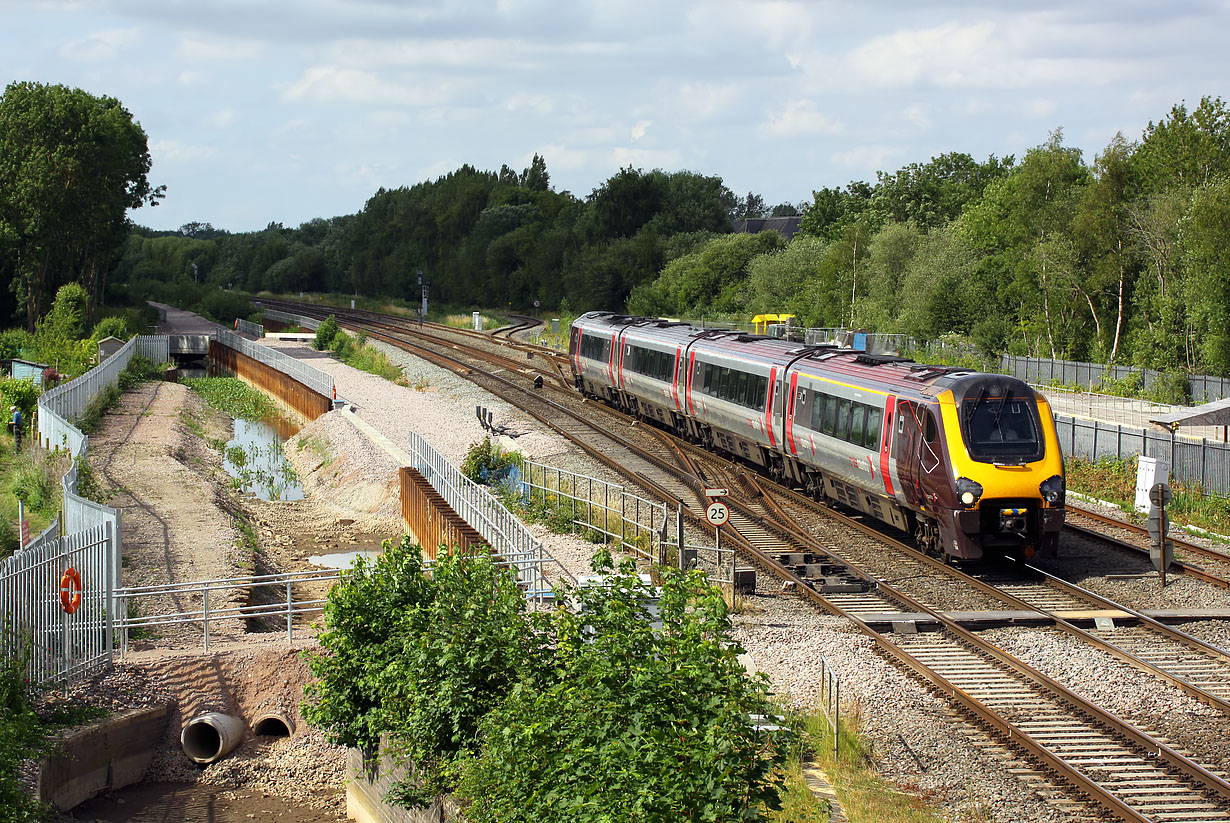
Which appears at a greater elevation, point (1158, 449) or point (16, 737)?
point (1158, 449)

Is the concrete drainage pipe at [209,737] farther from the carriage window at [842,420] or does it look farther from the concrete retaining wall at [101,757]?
the carriage window at [842,420]

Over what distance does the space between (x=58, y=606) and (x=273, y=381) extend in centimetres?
4205

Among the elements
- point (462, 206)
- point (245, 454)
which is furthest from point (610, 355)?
point (462, 206)

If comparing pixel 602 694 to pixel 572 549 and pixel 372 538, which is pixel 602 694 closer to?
pixel 572 549

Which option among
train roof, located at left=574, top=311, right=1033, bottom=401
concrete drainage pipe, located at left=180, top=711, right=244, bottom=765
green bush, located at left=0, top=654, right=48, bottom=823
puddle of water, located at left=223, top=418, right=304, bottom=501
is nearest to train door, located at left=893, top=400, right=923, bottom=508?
train roof, located at left=574, top=311, right=1033, bottom=401

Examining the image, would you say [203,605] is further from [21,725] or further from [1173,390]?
[1173,390]

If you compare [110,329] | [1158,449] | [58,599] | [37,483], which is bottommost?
[37,483]

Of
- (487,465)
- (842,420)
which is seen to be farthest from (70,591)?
(487,465)

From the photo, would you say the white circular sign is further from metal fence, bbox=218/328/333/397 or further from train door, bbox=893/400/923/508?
metal fence, bbox=218/328/333/397

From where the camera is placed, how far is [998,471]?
60.2ft

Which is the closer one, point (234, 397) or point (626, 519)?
point (626, 519)

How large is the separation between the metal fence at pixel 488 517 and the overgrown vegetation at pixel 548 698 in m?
3.45

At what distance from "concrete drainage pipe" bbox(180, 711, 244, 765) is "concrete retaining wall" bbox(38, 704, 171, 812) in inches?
13.9

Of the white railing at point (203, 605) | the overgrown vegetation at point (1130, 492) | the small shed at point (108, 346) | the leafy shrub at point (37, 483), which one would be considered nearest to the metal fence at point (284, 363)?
the small shed at point (108, 346)
